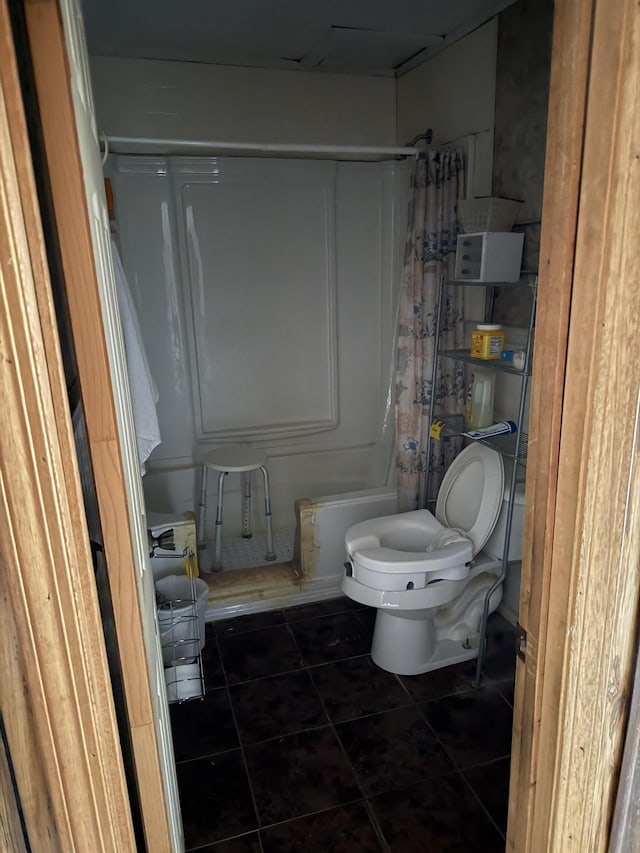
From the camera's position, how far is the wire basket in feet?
7.23

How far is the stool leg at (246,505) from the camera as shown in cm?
330

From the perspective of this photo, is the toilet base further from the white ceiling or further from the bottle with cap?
the white ceiling

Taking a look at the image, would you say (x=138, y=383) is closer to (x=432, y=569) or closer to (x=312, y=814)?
(x=432, y=569)

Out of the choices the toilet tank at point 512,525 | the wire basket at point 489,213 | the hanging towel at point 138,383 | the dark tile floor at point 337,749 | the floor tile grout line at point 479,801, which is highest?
the wire basket at point 489,213

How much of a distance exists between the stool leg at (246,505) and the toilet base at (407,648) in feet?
3.77

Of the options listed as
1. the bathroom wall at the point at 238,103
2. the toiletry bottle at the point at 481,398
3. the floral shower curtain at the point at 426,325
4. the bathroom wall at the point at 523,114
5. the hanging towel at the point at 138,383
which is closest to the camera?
the hanging towel at the point at 138,383

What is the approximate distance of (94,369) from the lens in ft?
2.64

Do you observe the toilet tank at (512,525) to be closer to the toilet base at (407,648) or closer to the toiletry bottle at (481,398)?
the toiletry bottle at (481,398)

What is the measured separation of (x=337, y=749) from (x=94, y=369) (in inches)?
67.0

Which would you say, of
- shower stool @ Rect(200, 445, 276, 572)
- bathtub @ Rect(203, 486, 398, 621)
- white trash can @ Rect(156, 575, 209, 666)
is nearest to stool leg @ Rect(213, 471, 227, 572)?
shower stool @ Rect(200, 445, 276, 572)

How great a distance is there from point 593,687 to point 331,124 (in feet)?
9.84

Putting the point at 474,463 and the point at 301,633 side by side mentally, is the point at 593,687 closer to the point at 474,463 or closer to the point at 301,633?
the point at 474,463

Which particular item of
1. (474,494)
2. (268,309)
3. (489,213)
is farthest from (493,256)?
(268,309)

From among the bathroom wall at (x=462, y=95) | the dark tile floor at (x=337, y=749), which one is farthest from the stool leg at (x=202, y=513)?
the bathroom wall at (x=462, y=95)
